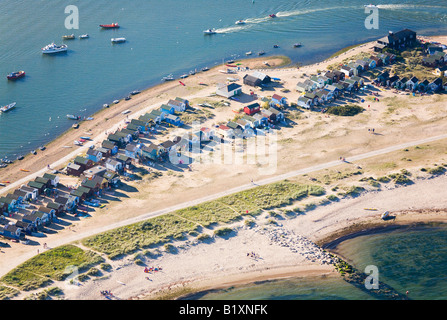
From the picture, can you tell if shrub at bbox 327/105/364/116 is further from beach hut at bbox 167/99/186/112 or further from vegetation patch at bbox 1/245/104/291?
vegetation patch at bbox 1/245/104/291

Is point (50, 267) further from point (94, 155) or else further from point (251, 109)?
point (251, 109)

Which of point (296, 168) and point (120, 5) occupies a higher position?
point (120, 5)

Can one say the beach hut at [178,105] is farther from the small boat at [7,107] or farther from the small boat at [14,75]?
the small boat at [14,75]

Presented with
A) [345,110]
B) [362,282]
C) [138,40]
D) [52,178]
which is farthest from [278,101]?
[138,40]

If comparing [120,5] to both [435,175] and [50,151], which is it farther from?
[435,175]

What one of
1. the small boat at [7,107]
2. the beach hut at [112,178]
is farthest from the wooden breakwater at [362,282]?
the small boat at [7,107]

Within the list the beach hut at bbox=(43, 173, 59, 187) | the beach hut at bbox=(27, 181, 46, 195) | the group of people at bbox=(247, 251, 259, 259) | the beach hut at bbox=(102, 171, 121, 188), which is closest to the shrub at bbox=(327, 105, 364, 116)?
the group of people at bbox=(247, 251, 259, 259)

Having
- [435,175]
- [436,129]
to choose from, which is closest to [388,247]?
[435,175]
